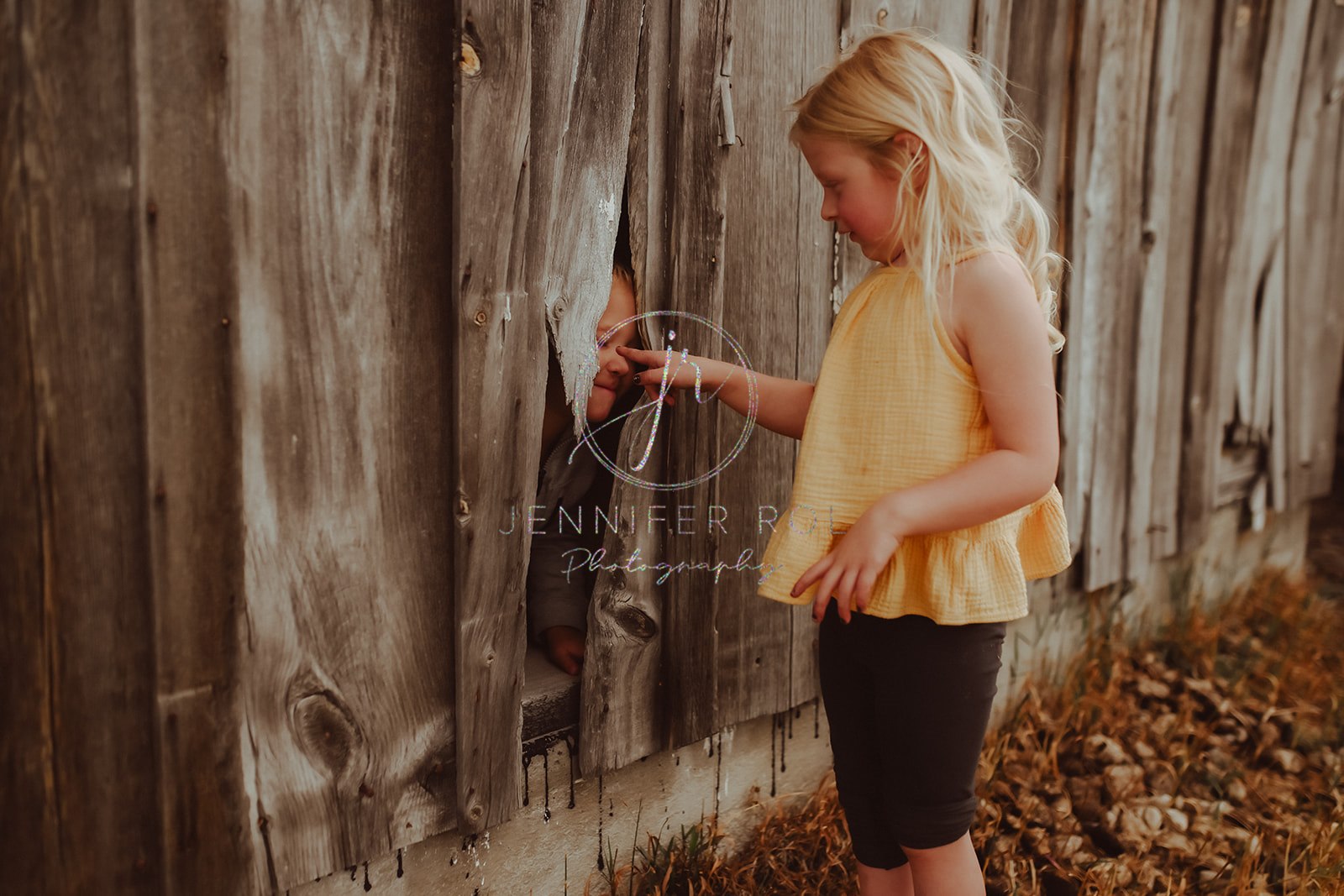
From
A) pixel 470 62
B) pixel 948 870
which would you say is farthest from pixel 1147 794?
pixel 470 62

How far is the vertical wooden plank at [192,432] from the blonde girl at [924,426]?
0.83 meters

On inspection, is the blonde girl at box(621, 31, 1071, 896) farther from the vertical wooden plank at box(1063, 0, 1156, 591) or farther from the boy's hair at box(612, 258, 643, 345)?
the vertical wooden plank at box(1063, 0, 1156, 591)

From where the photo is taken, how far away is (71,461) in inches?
52.1

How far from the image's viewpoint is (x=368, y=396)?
1.59 metres

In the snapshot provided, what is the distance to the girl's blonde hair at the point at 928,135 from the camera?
1.49 metres

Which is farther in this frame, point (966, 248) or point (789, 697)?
point (789, 697)

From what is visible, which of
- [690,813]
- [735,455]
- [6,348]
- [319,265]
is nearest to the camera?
[6,348]

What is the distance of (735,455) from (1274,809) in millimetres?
1916

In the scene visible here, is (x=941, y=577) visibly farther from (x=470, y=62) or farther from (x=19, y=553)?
(x=19, y=553)

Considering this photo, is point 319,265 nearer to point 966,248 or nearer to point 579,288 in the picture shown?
point 579,288

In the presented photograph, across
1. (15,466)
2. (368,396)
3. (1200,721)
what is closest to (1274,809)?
(1200,721)

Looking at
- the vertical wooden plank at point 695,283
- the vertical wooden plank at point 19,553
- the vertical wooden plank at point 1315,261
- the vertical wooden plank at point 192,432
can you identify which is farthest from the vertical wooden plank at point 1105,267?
the vertical wooden plank at point 19,553

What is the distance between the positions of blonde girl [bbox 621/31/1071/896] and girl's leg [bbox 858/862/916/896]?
0.44 feet

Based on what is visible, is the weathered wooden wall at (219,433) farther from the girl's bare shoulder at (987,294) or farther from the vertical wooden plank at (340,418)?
the girl's bare shoulder at (987,294)
